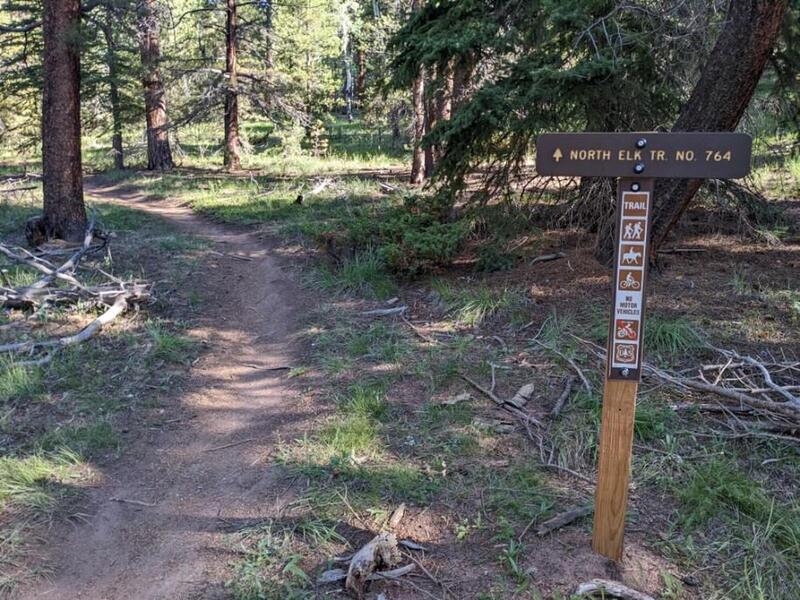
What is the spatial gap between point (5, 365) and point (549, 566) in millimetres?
4734

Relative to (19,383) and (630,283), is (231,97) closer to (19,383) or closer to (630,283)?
(19,383)

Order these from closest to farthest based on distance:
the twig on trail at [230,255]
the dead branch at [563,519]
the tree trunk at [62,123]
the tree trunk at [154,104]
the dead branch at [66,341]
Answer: the dead branch at [563,519]
the dead branch at [66,341]
the tree trunk at [62,123]
the twig on trail at [230,255]
the tree trunk at [154,104]

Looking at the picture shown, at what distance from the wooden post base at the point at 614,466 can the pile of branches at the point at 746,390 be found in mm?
1382

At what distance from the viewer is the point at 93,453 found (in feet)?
15.1

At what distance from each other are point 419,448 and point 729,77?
425 centimetres

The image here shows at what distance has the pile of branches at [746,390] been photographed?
431 cm

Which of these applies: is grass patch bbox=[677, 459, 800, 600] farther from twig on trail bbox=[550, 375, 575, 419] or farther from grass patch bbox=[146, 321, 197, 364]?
grass patch bbox=[146, 321, 197, 364]

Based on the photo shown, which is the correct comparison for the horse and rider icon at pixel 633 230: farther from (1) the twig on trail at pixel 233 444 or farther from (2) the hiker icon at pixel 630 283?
(1) the twig on trail at pixel 233 444

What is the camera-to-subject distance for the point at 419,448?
4508 mm

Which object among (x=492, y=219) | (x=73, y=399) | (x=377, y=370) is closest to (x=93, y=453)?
(x=73, y=399)

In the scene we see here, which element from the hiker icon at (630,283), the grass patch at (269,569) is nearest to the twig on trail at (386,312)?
the grass patch at (269,569)

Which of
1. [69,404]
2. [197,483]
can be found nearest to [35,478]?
[197,483]

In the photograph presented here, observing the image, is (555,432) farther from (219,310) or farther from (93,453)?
(219,310)

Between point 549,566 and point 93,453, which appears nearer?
point 549,566
